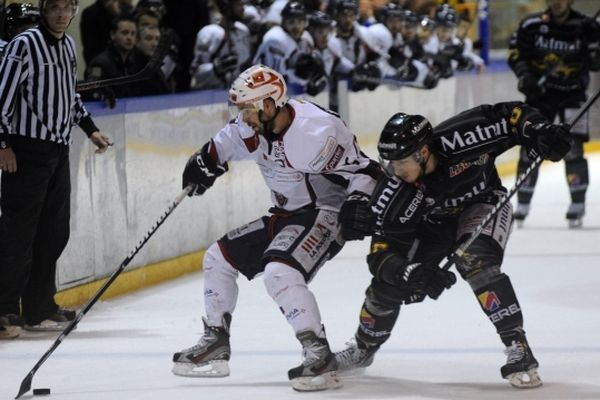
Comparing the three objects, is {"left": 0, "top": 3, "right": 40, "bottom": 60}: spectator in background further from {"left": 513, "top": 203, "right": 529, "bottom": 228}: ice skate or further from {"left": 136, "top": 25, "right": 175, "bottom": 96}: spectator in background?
{"left": 513, "top": 203, "right": 529, "bottom": 228}: ice skate

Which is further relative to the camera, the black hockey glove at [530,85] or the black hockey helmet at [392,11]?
the black hockey helmet at [392,11]

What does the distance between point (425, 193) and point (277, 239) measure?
1.71 feet

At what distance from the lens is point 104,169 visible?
742cm

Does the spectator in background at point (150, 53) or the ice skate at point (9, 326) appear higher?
the spectator in background at point (150, 53)

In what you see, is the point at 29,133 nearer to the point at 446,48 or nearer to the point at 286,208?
the point at 286,208

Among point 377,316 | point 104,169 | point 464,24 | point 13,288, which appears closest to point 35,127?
point 13,288

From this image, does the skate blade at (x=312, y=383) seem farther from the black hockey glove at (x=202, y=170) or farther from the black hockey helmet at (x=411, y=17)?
the black hockey helmet at (x=411, y=17)

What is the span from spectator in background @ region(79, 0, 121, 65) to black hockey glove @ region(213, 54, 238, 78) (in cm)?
63

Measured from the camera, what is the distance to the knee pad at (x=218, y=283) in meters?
5.43

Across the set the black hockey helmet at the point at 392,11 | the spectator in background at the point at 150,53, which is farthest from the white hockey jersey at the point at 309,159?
the black hockey helmet at the point at 392,11

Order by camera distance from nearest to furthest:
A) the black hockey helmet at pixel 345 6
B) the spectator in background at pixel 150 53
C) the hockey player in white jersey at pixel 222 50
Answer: the spectator in background at pixel 150 53
the hockey player in white jersey at pixel 222 50
the black hockey helmet at pixel 345 6

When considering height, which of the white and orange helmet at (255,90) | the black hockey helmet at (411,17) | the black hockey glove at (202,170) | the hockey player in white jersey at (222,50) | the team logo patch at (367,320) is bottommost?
the black hockey helmet at (411,17)

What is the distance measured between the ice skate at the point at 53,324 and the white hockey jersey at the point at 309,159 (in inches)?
56.4

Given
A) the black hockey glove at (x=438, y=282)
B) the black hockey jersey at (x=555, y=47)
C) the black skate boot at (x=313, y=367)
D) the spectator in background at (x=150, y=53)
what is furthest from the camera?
the black hockey jersey at (x=555, y=47)
